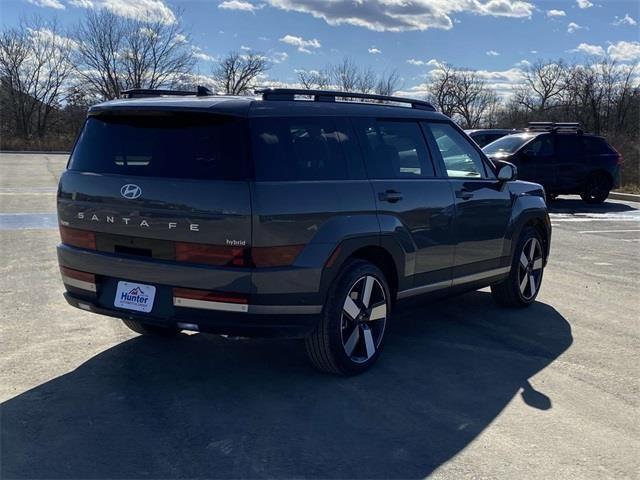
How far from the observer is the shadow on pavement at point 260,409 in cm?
336

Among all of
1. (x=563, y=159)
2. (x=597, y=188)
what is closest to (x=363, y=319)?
(x=563, y=159)

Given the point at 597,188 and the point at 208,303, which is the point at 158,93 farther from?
the point at 597,188

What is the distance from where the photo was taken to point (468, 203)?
5555 millimetres

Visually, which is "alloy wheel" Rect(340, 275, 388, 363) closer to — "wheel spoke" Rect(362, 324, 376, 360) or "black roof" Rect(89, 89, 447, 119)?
"wheel spoke" Rect(362, 324, 376, 360)

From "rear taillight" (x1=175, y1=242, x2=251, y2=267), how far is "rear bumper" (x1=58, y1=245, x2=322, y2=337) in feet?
0.15

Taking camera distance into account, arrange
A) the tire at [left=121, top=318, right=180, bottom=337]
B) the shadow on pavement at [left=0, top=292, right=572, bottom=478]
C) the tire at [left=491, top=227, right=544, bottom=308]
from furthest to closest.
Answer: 1. the tire at [left=491, top=227, right=544, bottom=308]
2. the tire at [left=121, top=318, right=180, bottom=337]
3. the shadow on pavement at [left=0, top=292, right=572, bottom=478]

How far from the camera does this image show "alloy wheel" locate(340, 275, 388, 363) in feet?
14.9

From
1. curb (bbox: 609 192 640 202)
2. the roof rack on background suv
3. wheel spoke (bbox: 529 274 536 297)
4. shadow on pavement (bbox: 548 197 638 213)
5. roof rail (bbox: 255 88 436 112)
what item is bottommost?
shadow on pavement (bbox: 548 197 638 213)

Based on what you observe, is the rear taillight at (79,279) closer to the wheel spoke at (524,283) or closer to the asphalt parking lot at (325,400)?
the asphalt parking lot at (325,400)

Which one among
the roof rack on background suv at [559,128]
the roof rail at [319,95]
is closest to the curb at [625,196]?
the roof rack on background suv at [559,128]

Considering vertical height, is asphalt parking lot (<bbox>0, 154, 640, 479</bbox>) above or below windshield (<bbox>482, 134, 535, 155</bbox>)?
below

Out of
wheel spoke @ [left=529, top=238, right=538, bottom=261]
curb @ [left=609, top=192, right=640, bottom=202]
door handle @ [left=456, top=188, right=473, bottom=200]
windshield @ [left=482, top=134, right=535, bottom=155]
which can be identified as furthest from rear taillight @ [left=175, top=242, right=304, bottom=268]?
curb @ [left=609, top=192, right=640, bottom=202]

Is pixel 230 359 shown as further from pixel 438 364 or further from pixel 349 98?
pixel 349 98

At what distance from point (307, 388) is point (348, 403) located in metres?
0.35
